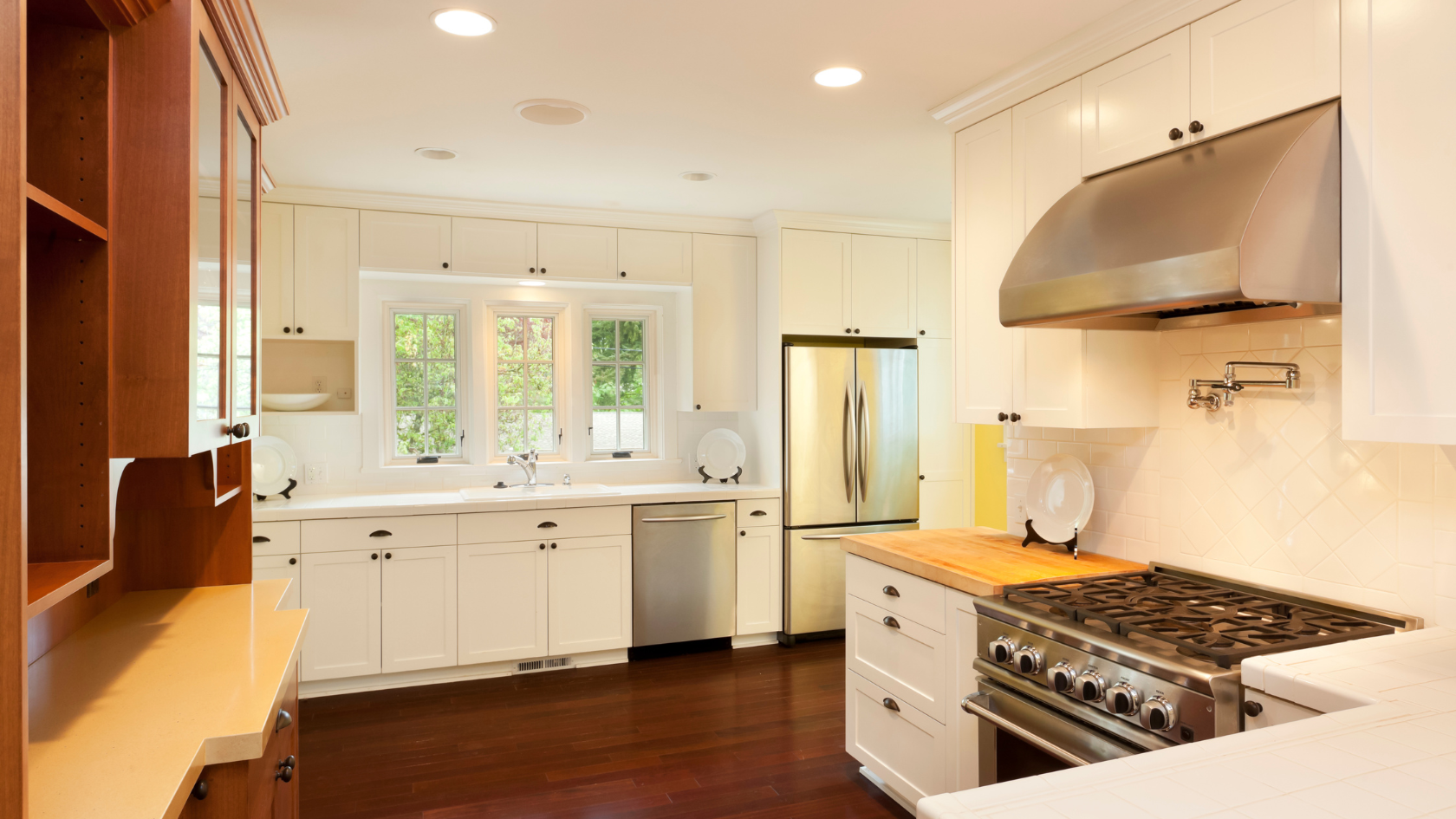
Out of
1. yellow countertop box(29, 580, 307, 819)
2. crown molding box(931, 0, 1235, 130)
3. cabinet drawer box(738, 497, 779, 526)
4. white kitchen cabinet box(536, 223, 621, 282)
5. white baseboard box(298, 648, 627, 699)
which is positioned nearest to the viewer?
yellow countertop box(29, 580, 307, 819)

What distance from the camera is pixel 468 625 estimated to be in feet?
13.5

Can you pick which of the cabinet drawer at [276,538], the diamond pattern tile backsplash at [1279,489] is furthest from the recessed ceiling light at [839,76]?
the cabinet drawer at [276,538]

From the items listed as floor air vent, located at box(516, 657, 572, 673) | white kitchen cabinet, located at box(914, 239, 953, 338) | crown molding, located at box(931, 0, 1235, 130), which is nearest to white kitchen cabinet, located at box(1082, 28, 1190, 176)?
crown molding, located at box(931, 0, 1235, 130)

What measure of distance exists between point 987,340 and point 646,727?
2.09 meters

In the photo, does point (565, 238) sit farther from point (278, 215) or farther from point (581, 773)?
point (581, 773)

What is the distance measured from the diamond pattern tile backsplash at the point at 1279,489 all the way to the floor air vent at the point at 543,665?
8.85 feet

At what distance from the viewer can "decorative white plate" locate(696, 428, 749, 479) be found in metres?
4.99

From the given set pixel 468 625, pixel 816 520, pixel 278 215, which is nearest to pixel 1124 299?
pixel 816 520

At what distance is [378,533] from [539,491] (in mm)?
837

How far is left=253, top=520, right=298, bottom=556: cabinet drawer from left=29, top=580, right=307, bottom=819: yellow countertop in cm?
176

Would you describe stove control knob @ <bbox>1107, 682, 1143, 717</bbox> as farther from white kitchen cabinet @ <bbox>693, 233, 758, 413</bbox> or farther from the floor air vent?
white kitchen cabinet @ <bbox>693, 233, 758, 413</bbox>

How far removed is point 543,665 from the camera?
14.3 ft

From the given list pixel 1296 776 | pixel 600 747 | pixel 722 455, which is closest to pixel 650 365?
pixel 722 455

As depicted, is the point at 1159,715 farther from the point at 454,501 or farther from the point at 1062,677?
the point at 454,501
